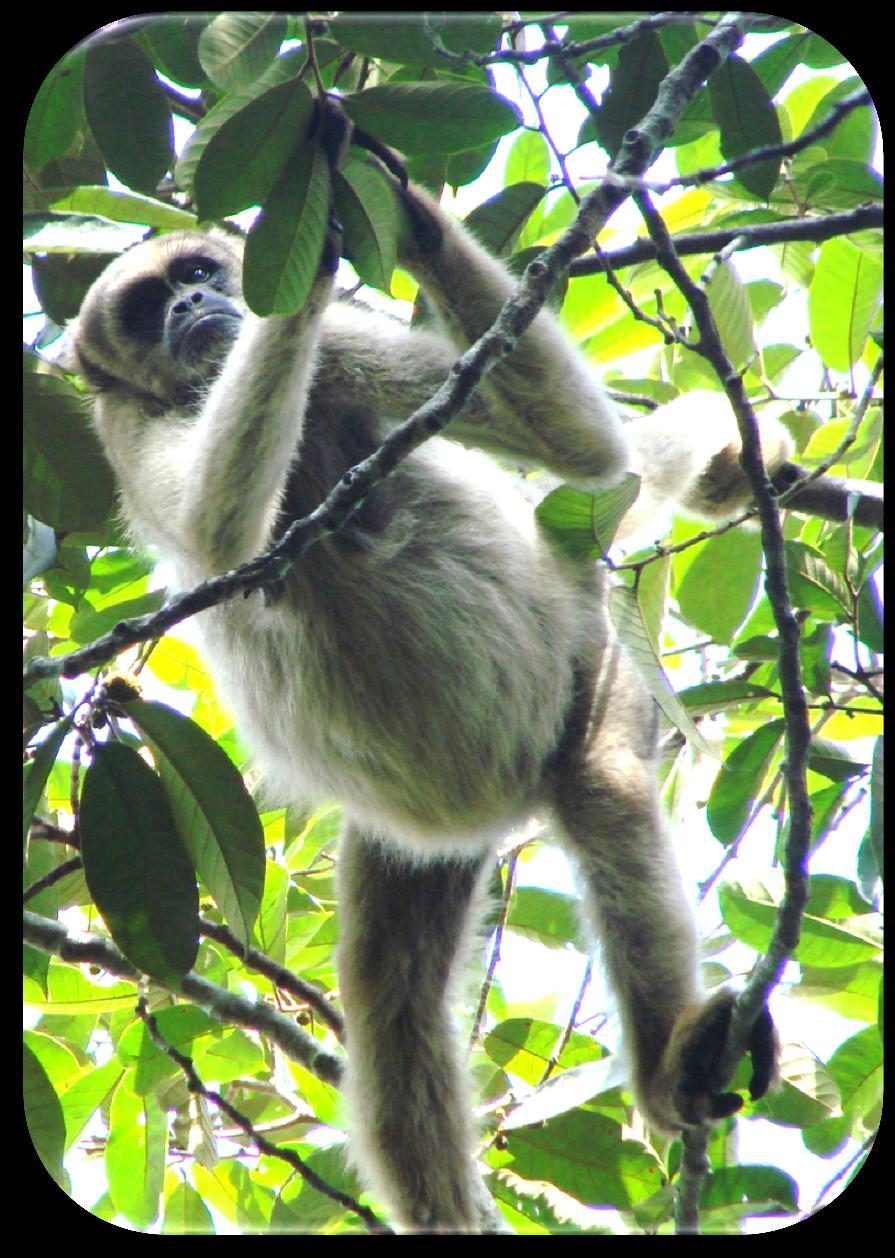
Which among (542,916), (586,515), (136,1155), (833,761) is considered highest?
(586,515)

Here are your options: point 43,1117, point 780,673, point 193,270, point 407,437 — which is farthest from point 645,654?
point 193,270

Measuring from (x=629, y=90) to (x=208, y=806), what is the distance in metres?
1.82

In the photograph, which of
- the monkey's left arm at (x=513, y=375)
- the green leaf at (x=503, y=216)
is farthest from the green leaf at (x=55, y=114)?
the green leaf at (x=503, y=216)

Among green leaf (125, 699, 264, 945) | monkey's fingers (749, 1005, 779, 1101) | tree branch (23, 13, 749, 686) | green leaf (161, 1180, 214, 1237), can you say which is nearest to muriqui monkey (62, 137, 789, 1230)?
monkey's fingers (749, 1005, 779, 1101)

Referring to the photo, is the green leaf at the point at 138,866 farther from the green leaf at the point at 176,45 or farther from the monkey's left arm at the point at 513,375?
the green leaf at the point at 176,45

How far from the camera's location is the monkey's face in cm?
369

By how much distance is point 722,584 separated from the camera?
3502 mm

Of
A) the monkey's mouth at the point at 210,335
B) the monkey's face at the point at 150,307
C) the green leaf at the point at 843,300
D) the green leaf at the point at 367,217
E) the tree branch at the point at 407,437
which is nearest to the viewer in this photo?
the tree branch at the point at 407,437

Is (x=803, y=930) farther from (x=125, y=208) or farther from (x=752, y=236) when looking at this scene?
(x=125, y=208)

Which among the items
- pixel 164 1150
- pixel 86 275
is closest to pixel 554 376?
pixel 86 275

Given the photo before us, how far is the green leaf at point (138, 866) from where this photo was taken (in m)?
2.85

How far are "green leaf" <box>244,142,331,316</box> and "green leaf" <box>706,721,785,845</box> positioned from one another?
1.45 meters

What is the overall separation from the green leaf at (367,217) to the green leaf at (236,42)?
0.84ft
